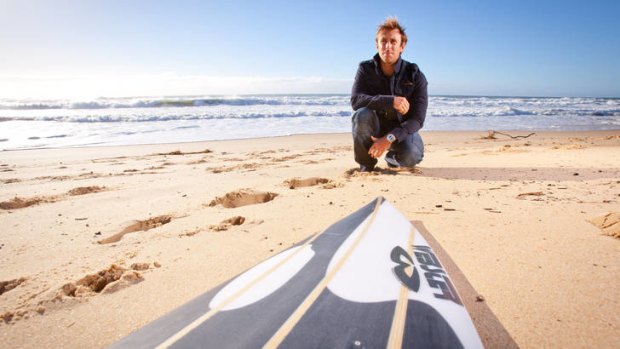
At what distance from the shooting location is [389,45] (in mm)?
3006

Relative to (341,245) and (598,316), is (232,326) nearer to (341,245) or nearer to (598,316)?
(341,245)

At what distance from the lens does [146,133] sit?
388 inches

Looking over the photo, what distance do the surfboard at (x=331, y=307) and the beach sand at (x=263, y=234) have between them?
0.32 metres

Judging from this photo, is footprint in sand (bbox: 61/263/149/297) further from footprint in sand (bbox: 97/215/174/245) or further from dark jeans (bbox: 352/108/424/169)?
dark jeans (bbox: 352/108/424/169)

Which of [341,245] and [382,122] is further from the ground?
[382,122]

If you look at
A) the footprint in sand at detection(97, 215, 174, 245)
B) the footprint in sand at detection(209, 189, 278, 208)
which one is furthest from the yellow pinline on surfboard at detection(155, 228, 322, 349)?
the footprint in sand at detection(209, 189, 278, 208)

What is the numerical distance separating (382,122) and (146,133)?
333 inches

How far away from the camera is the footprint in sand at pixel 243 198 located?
2887mm

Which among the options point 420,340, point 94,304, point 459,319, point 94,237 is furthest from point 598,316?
point 94,237

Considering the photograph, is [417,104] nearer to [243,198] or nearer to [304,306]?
[243,198]

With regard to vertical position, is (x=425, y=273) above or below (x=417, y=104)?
below

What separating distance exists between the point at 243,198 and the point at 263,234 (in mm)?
1010

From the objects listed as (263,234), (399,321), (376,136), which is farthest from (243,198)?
(399,321)

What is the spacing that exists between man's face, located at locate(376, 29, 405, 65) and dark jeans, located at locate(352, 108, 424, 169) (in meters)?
0.58
